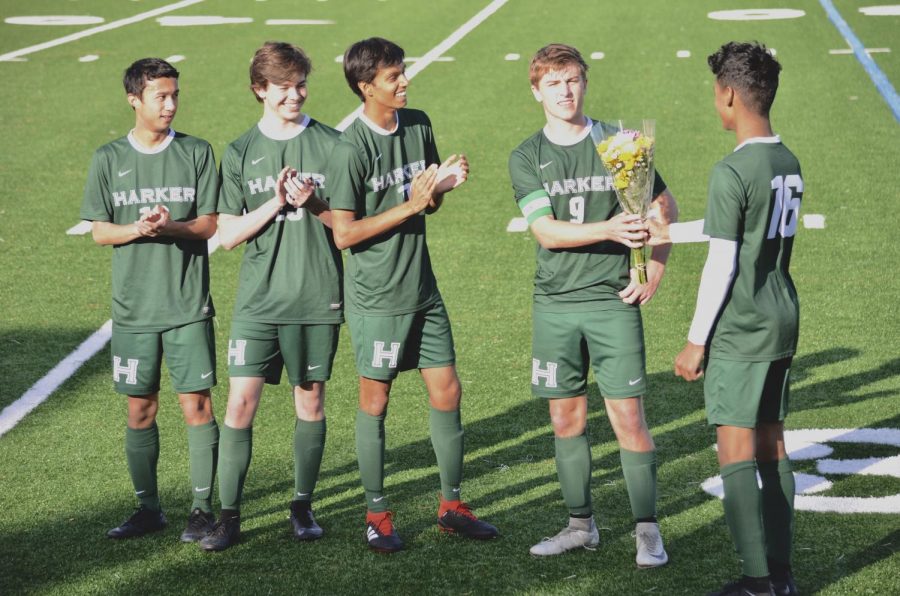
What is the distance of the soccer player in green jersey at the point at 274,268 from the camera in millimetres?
6098

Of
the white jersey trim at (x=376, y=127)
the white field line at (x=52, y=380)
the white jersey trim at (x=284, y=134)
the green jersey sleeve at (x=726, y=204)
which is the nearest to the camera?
the green jersey sleeve at (x=726, y=204)

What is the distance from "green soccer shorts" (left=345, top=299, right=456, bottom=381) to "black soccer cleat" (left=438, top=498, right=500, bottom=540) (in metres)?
0.70

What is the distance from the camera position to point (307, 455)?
6.36m

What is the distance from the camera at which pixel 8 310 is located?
10.5 metres

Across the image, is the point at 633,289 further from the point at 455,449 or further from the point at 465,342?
the point at 465,342

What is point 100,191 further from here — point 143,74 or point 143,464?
point 143,464

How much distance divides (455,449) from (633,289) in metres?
1.22

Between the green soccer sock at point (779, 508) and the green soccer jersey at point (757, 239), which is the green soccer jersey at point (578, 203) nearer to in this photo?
the green soccer jersey at point (757, 239)

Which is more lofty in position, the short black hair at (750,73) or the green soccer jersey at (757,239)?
the short black hair at (750,73)

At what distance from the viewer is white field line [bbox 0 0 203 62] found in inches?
829

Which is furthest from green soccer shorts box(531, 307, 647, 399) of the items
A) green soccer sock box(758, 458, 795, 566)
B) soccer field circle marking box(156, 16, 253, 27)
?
soccer field circle marking box(156, 16, 253, 27)

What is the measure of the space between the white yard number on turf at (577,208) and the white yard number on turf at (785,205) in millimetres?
975

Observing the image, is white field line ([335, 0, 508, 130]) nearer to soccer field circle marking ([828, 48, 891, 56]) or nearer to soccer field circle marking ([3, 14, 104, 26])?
soccer field circle marking ([828, 48, 891, 56])

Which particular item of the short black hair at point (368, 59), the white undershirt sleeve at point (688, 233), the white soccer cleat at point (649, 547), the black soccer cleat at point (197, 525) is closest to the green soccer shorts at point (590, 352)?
the white soccer cleat at point (649, 547)
